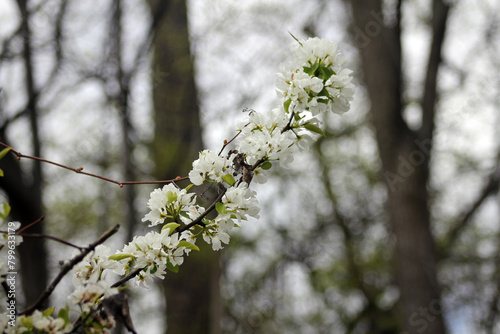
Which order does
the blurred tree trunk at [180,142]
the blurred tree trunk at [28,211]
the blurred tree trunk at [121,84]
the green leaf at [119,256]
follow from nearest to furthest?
the green leaf at [119,256] < the blurred tree trunk at [28,211] < the blurred tree trunk at [121,84] < the blurred tree trunk at [180,142]

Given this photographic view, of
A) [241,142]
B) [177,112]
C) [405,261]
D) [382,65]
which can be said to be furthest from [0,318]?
[382,65]

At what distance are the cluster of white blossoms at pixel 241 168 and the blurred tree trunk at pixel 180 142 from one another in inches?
99.2

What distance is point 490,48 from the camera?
17.9 feet

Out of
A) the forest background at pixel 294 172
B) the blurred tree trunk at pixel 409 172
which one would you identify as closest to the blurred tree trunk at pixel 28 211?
the forest background at pixel 294 172

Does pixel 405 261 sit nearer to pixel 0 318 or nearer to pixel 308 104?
pixel 308 104

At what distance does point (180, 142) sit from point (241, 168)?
2.81 metres

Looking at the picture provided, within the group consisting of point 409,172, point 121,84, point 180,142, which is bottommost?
point 409,172

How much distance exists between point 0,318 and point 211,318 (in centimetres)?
285

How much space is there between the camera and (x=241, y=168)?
99cm

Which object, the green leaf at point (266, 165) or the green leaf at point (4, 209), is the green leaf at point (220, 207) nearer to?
the green leaf at point (266, 165)

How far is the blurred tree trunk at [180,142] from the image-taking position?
3434mm

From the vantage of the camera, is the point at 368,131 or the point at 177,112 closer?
the point at 177,112

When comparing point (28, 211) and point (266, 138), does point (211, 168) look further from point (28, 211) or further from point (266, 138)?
point (28, 211)

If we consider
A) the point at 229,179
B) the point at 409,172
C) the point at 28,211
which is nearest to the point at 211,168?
the point at 229,179
